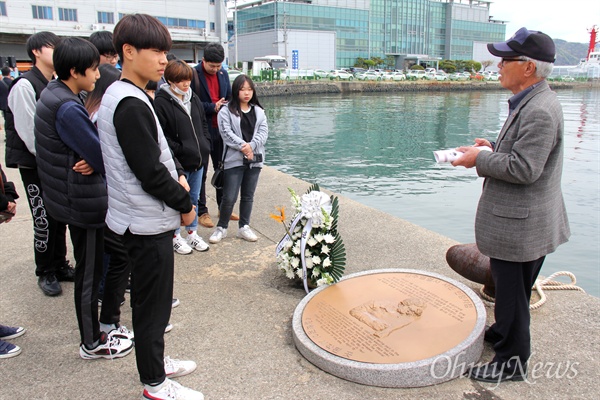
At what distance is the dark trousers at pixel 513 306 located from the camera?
9.52 feet

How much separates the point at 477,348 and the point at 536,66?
5.64 feet

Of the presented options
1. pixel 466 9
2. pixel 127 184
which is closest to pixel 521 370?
pixel 127 184

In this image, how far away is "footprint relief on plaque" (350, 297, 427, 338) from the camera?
10.6ft

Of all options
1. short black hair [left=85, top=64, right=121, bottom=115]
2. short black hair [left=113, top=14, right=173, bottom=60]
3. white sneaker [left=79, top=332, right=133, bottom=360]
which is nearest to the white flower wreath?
white sneaker [left=79, top=332, right=133, bottom=360]

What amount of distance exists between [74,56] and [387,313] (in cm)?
259

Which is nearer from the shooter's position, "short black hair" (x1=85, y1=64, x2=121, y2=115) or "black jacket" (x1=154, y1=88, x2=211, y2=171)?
"short black hair" (x1=85, y1=64, x2=121, y2=115)

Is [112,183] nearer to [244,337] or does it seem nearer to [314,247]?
[244,337]

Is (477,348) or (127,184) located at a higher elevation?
(127,184)

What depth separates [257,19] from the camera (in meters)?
95.9

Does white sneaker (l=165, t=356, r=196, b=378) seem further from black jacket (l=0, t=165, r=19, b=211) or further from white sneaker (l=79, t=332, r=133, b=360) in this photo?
black jacket (l=0, t=165, r=19, b=211)

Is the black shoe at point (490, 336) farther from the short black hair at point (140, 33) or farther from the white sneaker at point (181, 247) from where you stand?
the white sneaker at point (181, 247)

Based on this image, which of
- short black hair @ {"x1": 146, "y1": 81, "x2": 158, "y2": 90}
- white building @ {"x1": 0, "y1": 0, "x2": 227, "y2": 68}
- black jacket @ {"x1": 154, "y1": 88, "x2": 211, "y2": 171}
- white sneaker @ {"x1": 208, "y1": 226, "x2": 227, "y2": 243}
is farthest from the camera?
white building @ {"x1": 0, "y1": 0, "x2": 227, "y2": 68}

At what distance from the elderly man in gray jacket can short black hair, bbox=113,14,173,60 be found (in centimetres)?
182

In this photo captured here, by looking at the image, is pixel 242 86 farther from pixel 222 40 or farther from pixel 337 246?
pixel 222 40
